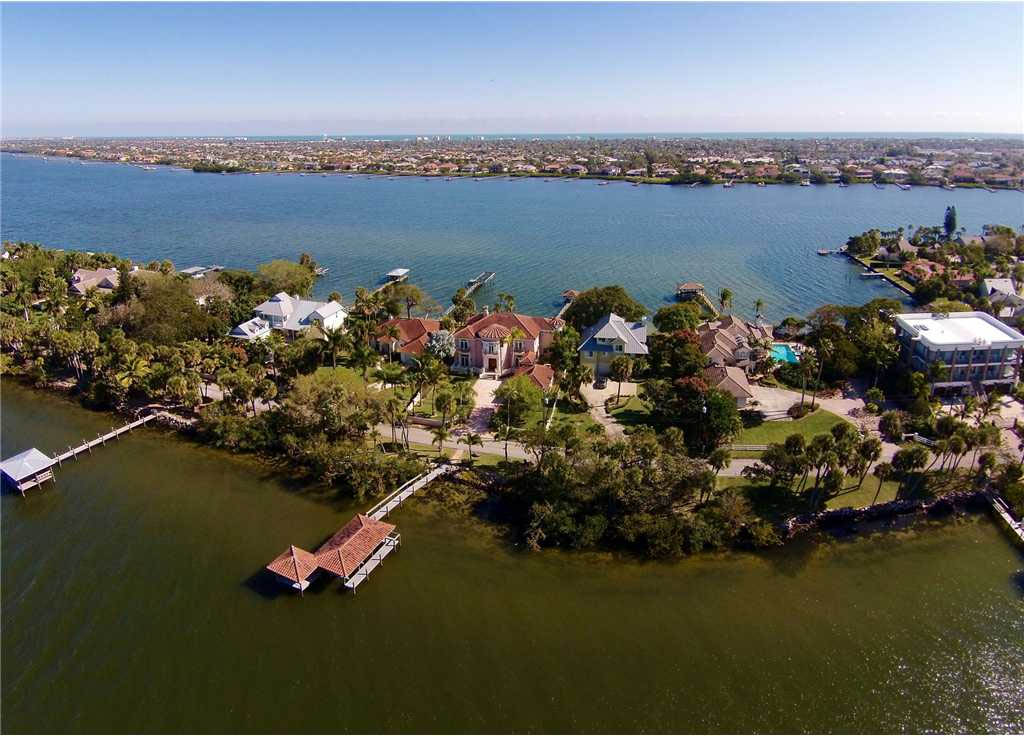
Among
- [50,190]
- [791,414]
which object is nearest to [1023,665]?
[791,414]

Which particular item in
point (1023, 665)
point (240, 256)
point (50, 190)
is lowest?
point (1023, 665)

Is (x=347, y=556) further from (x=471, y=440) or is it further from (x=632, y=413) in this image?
(x=632, y=413)

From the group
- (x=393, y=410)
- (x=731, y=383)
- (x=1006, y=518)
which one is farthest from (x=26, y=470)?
(x=1006, y=518)

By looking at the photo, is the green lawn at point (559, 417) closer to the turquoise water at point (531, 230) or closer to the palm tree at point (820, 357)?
the palm tree at point (820, 357)

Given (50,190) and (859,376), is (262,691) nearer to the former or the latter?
(859,376)

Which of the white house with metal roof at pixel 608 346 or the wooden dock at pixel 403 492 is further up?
the white house with metal roof at pixel 608 346

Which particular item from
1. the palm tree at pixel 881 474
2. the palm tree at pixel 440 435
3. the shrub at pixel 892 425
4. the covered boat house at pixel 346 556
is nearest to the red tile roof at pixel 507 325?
the palm tree at pixel 440 435
